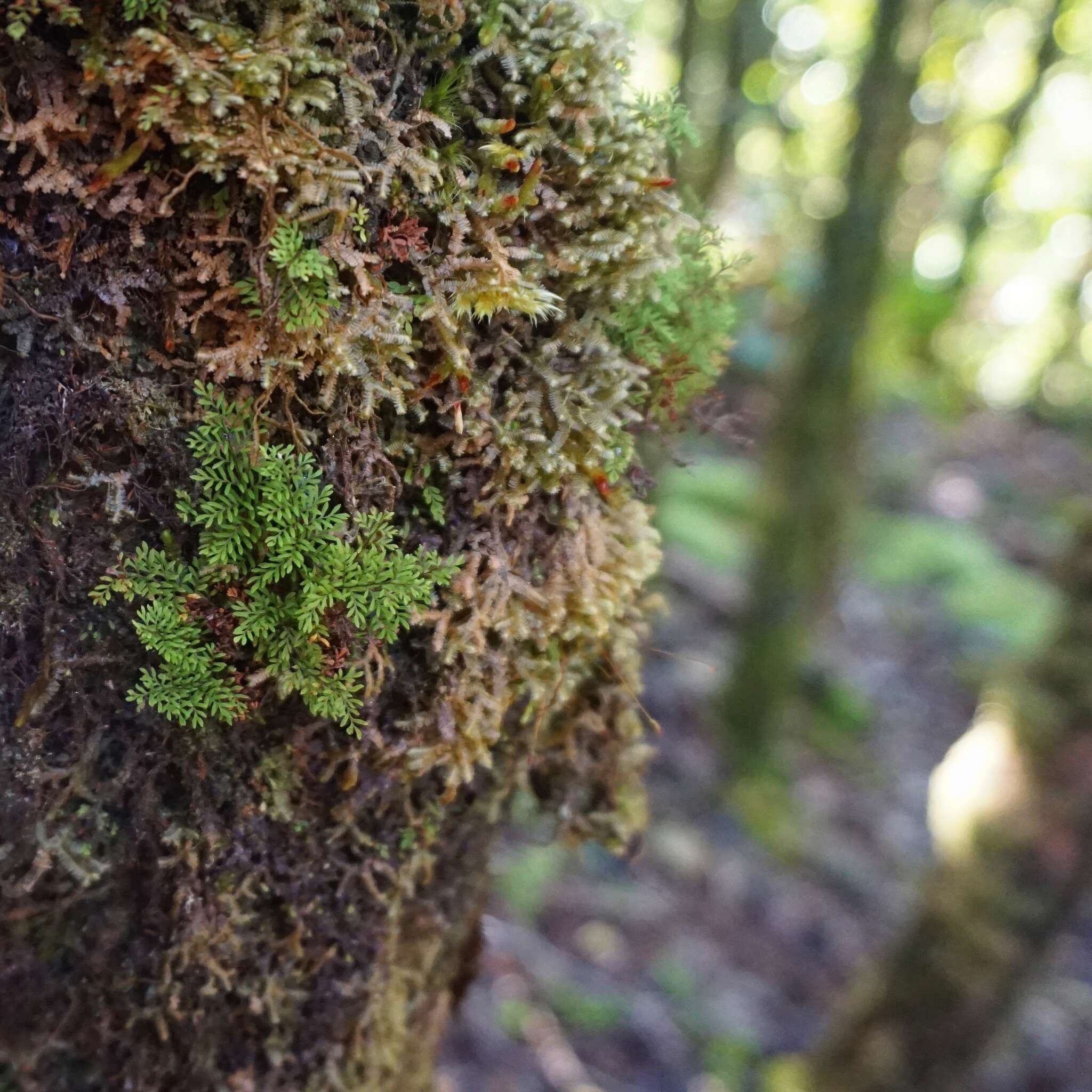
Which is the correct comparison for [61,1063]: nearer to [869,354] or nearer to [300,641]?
[300,641]

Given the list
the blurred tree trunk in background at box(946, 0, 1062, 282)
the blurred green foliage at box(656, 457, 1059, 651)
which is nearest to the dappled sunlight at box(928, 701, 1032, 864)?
the blurred green foliage at box(656, 457, 1059, 651)

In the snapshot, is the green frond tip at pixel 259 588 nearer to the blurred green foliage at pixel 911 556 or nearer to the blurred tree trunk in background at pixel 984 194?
the blurred green foliage at pixel 911 556

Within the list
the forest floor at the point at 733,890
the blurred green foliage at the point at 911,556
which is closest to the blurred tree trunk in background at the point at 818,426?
the forest floor at the point at 733,890

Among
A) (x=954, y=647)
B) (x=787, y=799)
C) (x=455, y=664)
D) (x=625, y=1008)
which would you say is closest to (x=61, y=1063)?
(x=455, y=664)

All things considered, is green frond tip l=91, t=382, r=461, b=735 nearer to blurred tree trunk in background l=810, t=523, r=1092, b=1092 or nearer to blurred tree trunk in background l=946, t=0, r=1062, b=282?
blurred tree trunk in background l=810, t=523, r=1092, b=1092

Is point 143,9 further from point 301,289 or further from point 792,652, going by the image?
point 792,652
